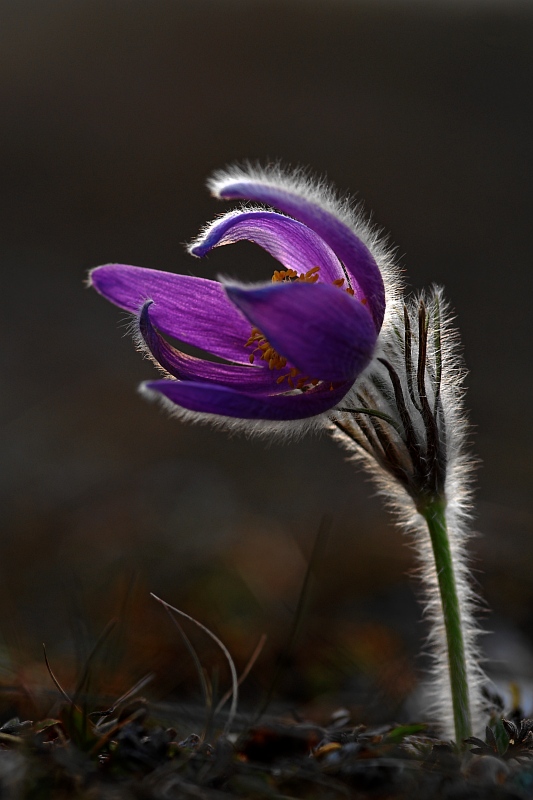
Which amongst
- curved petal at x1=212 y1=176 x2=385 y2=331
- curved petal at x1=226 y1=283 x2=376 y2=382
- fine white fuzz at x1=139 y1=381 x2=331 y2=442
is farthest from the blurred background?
curved petal at x1=212 y1=176 x2=385 y2=331

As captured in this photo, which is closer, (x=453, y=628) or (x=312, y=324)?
(x=312, y=324)

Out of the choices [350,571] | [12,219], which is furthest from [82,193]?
[350,571]

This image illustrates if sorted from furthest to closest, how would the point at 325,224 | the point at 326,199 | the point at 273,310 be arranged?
the point at 326,199 < the point at 325,224 < the point at 273,310

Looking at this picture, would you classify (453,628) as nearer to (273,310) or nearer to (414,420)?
(414,420)

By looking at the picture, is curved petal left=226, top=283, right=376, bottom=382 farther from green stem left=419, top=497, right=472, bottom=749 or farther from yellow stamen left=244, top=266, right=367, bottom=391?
green stem left=419, top=497, right=472, bottom=749

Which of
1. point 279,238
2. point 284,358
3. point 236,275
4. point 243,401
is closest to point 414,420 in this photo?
point 284,358

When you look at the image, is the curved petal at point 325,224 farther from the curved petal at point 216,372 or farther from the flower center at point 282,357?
the curved petal at point 216,372
